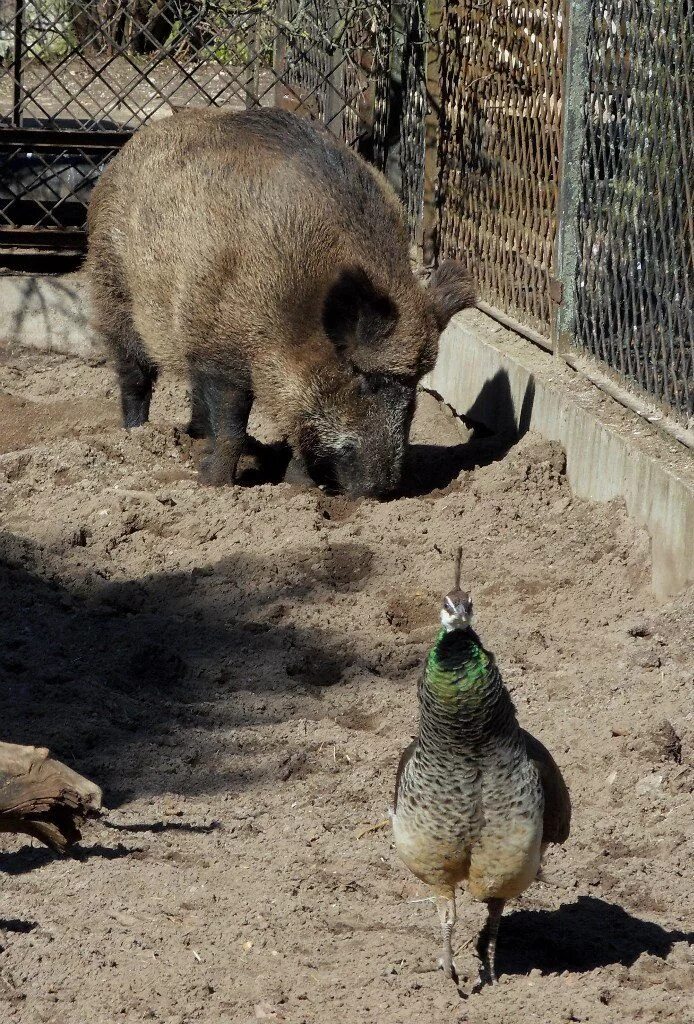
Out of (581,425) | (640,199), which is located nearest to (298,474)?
(581,425)

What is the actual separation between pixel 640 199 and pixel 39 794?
3.68 meters

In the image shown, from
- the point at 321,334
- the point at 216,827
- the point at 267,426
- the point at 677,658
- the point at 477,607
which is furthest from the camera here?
the point at 267,426

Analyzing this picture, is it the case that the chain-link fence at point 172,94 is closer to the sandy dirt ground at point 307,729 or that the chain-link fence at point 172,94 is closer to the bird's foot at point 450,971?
the sandy dirt ground at point 307,729

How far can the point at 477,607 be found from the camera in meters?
5.12

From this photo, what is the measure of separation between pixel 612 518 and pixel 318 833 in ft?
7.20

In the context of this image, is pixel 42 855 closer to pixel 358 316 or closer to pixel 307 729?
pixel 307 729

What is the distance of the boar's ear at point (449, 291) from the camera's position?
260 inches

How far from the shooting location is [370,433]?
6426 mm

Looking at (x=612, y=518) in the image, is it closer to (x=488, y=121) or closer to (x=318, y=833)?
(x=318, y=833)

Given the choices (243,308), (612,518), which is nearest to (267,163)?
(243,308)

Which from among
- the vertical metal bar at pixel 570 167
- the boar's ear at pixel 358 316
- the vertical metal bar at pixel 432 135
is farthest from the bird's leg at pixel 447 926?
the vertical metal bar at pixel 432 135

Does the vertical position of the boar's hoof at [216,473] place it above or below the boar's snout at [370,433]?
below

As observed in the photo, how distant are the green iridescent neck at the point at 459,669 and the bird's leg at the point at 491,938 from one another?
2.08ft

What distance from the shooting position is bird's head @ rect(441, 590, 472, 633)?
2691mm
